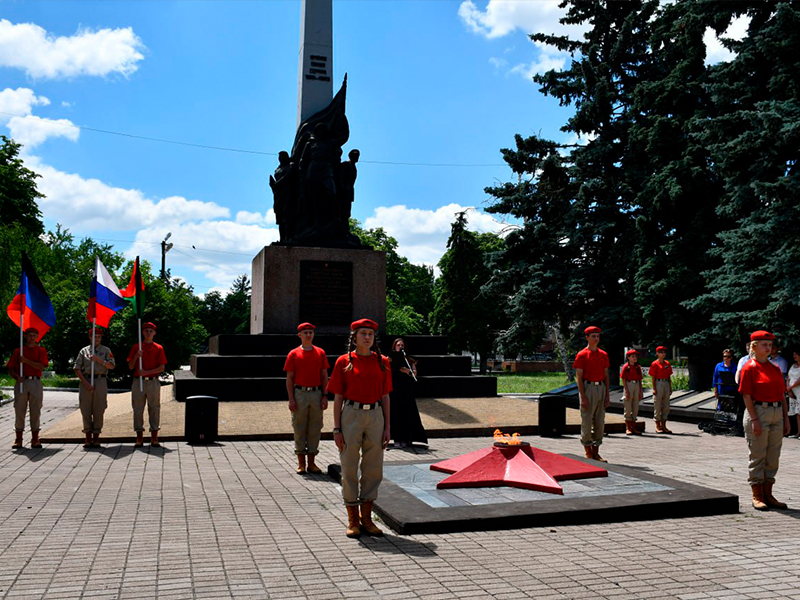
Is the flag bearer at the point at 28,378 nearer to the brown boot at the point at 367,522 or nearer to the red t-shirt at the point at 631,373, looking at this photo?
the brown boot at the point at 367,522

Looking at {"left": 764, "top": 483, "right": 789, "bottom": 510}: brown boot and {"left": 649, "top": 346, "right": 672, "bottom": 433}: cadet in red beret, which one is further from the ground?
{"left": 649, "top": 346, "right": 672, "bottom": 433}: cadet in red beret

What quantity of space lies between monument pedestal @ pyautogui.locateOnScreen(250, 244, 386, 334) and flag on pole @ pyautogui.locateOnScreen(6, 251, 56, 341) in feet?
20.0

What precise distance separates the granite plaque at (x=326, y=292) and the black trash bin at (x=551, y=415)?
6.40 m

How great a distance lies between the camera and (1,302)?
28.3 meters

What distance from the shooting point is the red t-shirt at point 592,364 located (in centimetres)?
971

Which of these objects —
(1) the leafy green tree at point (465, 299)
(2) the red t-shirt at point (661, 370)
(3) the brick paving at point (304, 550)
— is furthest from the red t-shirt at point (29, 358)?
(1) the leafy green tree at point (465, 299)

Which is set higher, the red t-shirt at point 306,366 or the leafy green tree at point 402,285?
the leafy green tree at point 402,285

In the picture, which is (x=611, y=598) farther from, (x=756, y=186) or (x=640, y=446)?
(x=756, y=186)

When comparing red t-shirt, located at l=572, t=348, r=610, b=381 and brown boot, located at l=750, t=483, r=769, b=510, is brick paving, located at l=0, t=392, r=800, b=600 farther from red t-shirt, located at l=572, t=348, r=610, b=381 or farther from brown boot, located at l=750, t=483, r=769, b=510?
red t-shirt, located at l=572, t=348, r=610, b=381

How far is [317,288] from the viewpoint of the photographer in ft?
58.8

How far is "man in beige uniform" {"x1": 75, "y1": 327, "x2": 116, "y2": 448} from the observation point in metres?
10.6

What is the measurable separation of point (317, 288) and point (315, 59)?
6.71 m

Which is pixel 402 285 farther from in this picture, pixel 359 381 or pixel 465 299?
pixel 359 381

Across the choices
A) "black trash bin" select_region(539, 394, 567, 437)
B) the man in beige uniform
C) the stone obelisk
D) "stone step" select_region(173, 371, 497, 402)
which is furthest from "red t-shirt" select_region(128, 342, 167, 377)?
the stone obelisk
